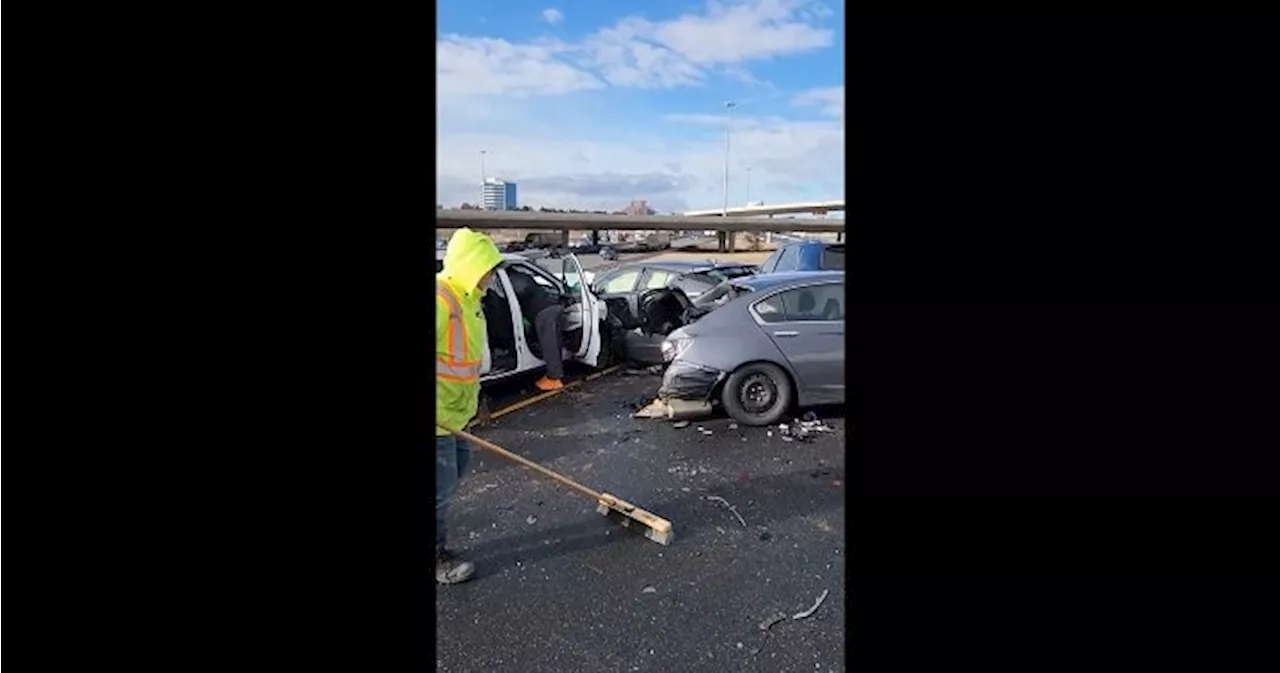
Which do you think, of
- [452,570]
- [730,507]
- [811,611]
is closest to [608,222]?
[730,507]

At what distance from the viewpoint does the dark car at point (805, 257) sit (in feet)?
29.3

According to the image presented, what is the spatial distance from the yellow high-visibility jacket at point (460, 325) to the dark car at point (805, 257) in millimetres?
6140

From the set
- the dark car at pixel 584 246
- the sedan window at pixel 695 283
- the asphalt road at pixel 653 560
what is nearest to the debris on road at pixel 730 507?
the asphalt road at pixel 653 560

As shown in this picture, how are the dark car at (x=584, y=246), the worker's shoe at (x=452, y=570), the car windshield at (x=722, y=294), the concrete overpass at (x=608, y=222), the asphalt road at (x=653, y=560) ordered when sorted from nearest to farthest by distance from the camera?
the asphalt road at (x=653, y=560), the worker's shoe at (x=452, y=570), the car windshield at (x=722, y=294), the concrete overpass at (x=608, y=222), the dark car at (x=584, y=246)

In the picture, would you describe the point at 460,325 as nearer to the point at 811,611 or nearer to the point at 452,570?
the point at 452,570

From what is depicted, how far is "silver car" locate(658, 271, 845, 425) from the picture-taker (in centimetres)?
564

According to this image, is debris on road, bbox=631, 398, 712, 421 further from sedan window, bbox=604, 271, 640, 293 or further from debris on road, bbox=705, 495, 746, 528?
sedan window, bbox=604, 271, 640, 293

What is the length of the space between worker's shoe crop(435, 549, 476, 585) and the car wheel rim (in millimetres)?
3042

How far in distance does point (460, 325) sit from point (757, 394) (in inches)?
132

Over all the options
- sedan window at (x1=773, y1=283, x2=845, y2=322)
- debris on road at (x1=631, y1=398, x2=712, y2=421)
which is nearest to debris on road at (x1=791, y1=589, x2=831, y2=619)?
debris on road at (x1=631, y1=398, x2=712, y2=421)

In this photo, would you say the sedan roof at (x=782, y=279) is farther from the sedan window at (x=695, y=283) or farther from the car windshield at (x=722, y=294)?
the sedan window at (x=695, y=283)

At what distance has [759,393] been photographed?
573cm
